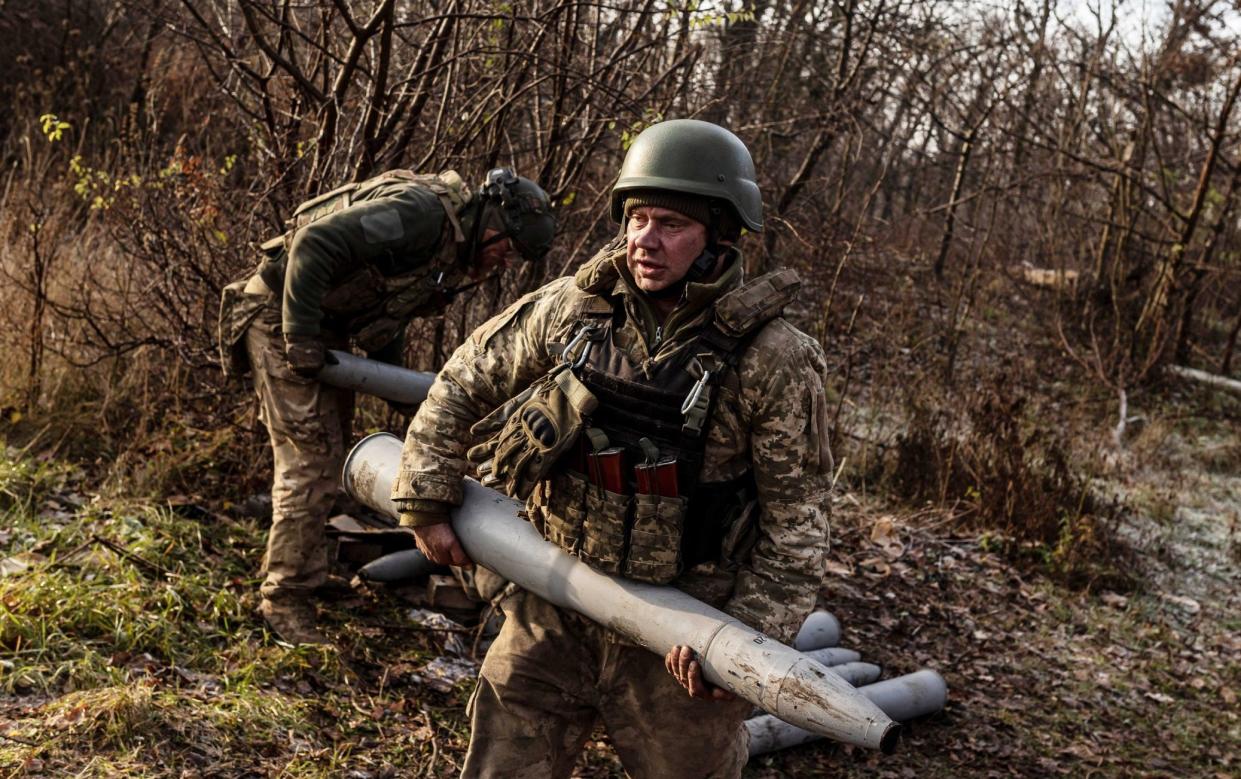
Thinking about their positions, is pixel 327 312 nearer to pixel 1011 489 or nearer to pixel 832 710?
pixel 832 710

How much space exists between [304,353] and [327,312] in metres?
0.26

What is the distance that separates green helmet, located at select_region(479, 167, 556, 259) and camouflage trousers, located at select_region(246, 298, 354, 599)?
0.89m

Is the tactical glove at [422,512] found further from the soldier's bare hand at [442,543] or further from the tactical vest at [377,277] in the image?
the tactical vest at [377,277]

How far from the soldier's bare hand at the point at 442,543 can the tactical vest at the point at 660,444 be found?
338mm

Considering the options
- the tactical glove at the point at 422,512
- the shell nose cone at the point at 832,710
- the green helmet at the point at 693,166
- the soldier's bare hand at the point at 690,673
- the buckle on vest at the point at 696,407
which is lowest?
the soldier's bare hand at the point at 690,673

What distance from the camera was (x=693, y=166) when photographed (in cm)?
260

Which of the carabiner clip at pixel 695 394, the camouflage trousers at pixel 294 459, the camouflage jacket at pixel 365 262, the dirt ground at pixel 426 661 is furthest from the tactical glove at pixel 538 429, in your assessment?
the camouflage trousers at pixel 294 459

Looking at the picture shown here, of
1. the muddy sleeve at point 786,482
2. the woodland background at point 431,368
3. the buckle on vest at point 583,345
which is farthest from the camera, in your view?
the woodland background at point 431,368

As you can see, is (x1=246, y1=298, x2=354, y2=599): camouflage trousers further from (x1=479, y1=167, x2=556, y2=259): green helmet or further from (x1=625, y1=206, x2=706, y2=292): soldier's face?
(x1=625, y1=206, x2=706, y2=292): soldier's face

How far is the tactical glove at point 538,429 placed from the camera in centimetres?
257

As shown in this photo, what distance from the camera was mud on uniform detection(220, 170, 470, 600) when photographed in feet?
14.2

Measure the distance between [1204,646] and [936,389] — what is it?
346 centimetres

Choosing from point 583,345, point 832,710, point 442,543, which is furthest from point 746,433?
point 442,543

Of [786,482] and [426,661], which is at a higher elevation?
[786,482]
